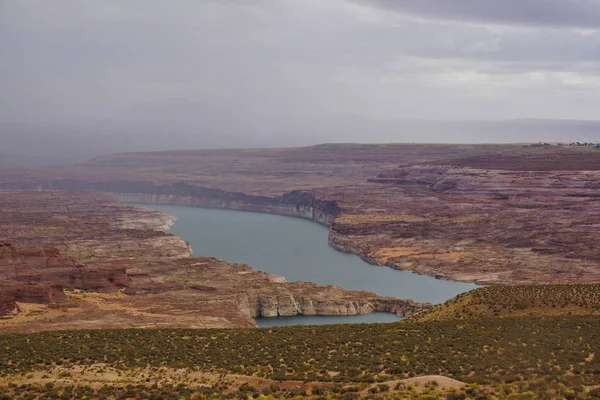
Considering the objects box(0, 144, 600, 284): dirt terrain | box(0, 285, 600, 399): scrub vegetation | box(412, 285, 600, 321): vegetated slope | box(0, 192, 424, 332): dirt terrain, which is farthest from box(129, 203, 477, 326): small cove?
box(0, 285, 600, 399): scrub vegetation

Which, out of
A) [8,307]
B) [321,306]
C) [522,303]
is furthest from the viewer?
[321,306]

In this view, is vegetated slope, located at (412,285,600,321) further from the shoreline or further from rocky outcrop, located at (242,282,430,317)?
the shoreline

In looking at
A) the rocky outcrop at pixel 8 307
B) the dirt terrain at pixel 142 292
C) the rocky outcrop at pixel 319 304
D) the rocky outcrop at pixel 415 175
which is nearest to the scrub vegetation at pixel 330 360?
the rocky outcrop at pixel 8 307

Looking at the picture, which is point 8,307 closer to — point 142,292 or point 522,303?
point 142,292

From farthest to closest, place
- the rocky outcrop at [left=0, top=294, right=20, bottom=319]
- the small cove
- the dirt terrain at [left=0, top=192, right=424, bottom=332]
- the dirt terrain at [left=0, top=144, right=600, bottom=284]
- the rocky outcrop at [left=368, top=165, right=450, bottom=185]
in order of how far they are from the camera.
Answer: the rocky outcrop at [left=368, top=165, right=450, bottom=185] < the dirt terrain at [left=0, top=144, right=600, bottom=284] < the small cove < the dirt terrain at [left=0, top=192, right=424, bottom=332] < the rocky outcrop at [left=0, top=294, right=20, bottom=319]

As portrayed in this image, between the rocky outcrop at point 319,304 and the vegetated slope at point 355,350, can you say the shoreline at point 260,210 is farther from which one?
the vegetated slope at point 355,350

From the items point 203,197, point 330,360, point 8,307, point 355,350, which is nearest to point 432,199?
point 203,197
